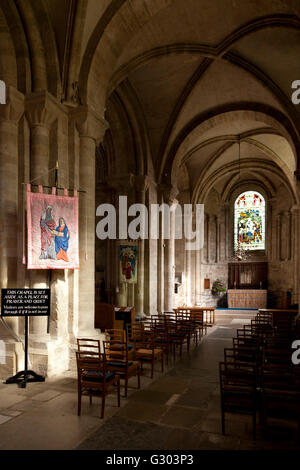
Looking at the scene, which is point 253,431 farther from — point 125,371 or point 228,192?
point 228,192

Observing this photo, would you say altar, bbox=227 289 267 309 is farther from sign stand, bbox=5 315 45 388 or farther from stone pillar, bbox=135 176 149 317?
sign stand, bbox=5 315 45 388

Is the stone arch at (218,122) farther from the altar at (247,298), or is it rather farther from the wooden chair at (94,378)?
the wooden chair at (94,378)

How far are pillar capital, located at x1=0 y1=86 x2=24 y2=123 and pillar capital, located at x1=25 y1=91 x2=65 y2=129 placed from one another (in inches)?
6.4

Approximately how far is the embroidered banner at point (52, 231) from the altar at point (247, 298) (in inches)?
778

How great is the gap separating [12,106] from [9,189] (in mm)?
1875

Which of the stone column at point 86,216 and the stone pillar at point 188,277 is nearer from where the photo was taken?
the stone column at point 86,216

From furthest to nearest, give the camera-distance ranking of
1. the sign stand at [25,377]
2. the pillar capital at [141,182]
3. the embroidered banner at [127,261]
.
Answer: the pillar capital at [141,182] → the embroidered banner at [127,261] → the sign stand at [25,377]

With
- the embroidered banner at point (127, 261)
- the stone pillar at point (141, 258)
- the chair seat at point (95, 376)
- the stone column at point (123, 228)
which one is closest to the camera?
the chair seat at point (95, 376)

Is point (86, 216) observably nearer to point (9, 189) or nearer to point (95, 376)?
point (9, 189)

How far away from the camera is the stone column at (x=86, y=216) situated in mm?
9195

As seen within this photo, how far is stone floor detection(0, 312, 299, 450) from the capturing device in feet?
15.8

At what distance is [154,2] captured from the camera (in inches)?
375

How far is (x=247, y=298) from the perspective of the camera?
86.7 ft

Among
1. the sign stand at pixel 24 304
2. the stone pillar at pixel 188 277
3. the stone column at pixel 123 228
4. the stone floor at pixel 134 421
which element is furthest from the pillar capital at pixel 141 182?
the stone pillar at pixel 188 277
